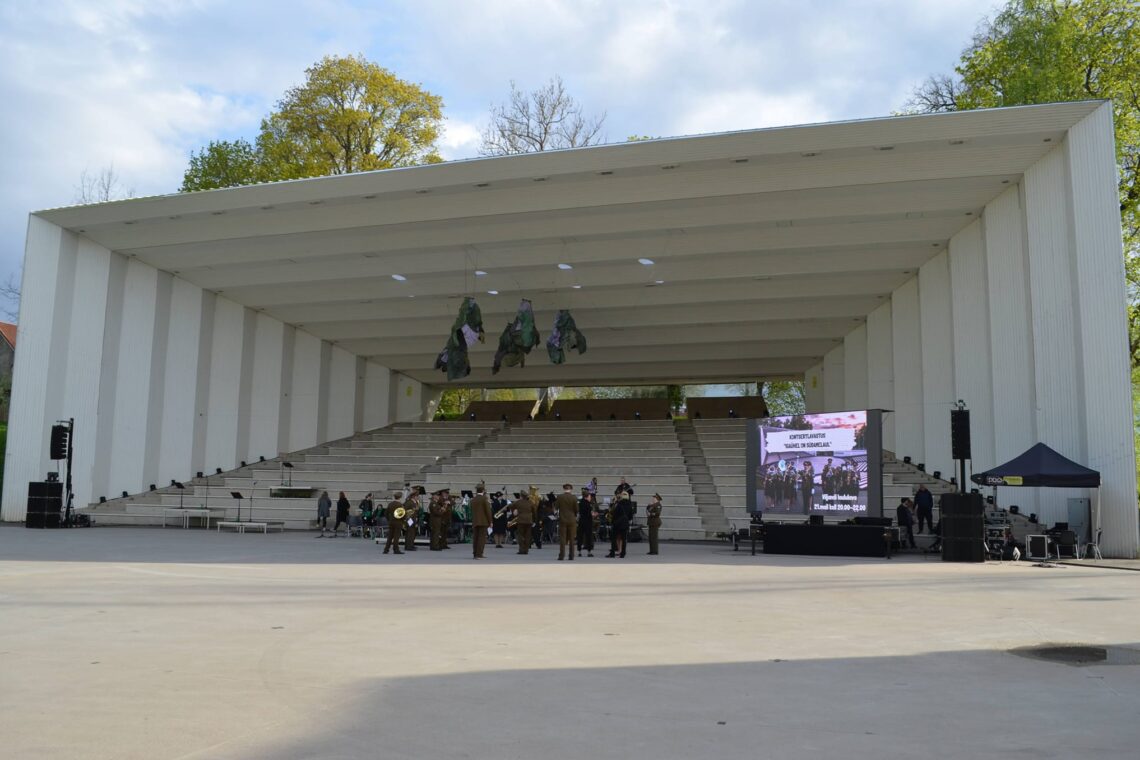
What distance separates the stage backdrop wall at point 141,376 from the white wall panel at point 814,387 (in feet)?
62.9

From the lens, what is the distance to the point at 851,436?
56.2 ft

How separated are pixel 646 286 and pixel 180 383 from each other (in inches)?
605

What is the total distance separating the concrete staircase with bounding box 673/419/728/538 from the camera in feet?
75.8

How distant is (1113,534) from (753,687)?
1364 centimetres

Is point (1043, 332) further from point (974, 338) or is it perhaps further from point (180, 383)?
point (180, 383)

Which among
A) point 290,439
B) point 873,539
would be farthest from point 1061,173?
Result: point 290,439

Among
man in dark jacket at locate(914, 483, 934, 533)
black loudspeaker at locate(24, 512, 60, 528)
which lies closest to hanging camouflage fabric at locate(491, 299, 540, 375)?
man in dark jacket at locate(914, 483, 934, 533)

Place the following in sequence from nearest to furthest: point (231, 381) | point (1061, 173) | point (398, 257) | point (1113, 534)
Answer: point (1113, 534) < point (1061, 173) < point (398, 257) < point (231, 381)

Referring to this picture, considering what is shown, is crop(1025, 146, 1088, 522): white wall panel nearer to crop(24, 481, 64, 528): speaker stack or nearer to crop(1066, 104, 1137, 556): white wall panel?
crop(1066, 104, 1137, 556): white wall panel

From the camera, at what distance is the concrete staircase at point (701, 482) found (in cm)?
2311

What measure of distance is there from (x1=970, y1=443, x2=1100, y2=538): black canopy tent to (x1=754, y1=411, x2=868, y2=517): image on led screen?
88.7 inches

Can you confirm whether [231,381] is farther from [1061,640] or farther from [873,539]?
[1061,640]

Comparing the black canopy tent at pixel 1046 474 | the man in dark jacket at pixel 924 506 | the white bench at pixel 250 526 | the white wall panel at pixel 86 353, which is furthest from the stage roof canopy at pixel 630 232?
the white bench at pixel 250 526

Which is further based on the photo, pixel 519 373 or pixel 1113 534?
pixel 519 373
